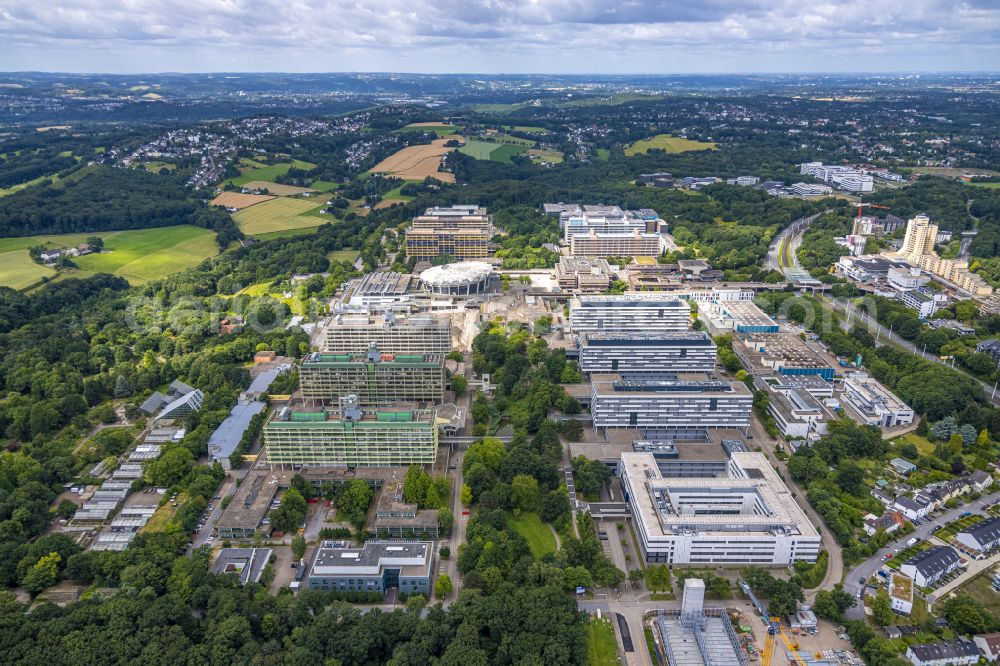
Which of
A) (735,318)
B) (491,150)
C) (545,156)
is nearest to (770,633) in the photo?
(735,318)

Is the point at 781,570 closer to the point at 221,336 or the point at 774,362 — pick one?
the point at 774,362

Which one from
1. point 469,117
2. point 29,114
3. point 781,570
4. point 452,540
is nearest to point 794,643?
point 781,570

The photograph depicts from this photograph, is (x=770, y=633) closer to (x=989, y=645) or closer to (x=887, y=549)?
(x=989, y=645)

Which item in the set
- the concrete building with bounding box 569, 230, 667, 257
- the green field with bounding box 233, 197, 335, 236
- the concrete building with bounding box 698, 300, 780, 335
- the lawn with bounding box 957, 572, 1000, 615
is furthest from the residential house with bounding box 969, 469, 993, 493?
the green field with bounding box 233, 197, 335, 236

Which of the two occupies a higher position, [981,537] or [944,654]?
[944,654]

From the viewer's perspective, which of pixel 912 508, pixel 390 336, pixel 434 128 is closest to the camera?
pixel 912 508

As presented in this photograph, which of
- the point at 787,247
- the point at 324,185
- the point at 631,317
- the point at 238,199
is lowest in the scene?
the point at 787,247

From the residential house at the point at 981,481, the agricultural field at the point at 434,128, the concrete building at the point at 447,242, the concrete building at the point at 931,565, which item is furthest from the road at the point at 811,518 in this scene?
the agricultural field at the point at 434,128
